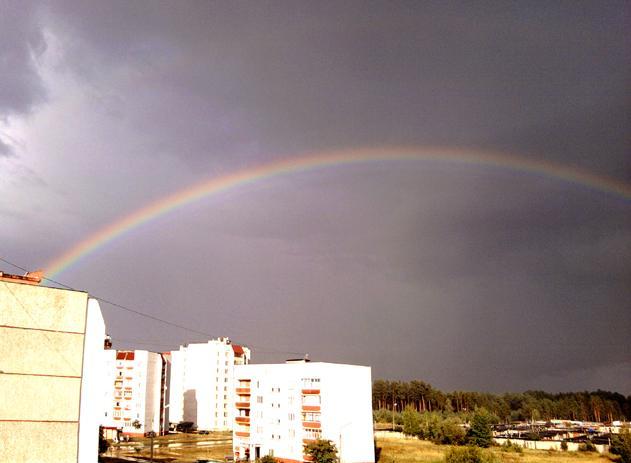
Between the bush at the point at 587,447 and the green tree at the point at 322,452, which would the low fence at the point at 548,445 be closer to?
the bush at the point at 587,447

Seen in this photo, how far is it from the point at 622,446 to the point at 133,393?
302 feet

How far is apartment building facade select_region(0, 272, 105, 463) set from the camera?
30656mm

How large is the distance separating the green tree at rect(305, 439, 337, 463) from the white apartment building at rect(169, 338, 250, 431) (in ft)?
268

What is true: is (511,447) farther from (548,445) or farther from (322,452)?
(322,452)

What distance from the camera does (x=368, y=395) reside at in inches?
2749

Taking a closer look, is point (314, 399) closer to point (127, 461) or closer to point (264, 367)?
point (264, 367)

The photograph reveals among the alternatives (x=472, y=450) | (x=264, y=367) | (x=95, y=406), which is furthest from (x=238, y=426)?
(x=95, y=406)

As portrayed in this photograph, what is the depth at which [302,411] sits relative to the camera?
65812 mm

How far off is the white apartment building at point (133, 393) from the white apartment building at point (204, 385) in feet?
58.7

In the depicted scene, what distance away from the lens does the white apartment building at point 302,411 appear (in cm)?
6450

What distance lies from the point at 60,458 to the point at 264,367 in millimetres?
41196

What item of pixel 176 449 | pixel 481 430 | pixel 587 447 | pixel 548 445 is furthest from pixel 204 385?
pixel 587 447

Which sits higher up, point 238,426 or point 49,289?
point 49,289

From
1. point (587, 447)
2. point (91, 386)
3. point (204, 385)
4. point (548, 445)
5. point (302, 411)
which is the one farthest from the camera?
point (204, 385)
